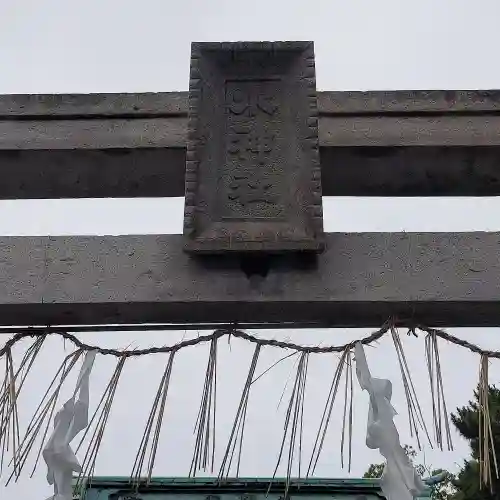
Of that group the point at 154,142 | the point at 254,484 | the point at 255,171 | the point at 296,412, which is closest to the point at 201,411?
the point at 296,412

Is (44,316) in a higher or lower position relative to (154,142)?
lower

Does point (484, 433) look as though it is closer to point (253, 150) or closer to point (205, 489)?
point (253, 150)

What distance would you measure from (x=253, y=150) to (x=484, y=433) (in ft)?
3.23

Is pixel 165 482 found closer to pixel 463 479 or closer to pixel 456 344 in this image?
pixel 456 344

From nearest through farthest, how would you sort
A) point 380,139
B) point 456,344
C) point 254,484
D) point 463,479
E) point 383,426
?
1. point 383,426
2. point 456,344
3. point 380,139
4. point 254,484
5. point 463,479

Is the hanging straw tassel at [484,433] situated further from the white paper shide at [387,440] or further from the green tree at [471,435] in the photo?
the green tree at [471,435]

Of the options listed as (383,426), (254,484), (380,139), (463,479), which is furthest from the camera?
(463,479)

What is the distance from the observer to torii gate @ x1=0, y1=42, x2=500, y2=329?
68.3 inches

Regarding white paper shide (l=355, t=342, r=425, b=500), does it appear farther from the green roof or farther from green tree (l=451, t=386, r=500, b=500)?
green tree (l=451, t=386, r=500, b=500)

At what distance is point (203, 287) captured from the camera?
5.69 ft

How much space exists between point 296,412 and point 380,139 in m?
0.86

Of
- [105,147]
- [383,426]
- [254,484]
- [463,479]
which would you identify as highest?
[463,479]

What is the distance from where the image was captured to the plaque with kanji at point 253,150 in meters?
1.73

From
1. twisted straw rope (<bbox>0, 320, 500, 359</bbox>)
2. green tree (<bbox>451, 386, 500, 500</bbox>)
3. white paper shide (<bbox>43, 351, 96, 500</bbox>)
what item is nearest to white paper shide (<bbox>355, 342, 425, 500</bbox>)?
twisted straw rope (<bbox>0, 320, 500, 359</bbox>)
